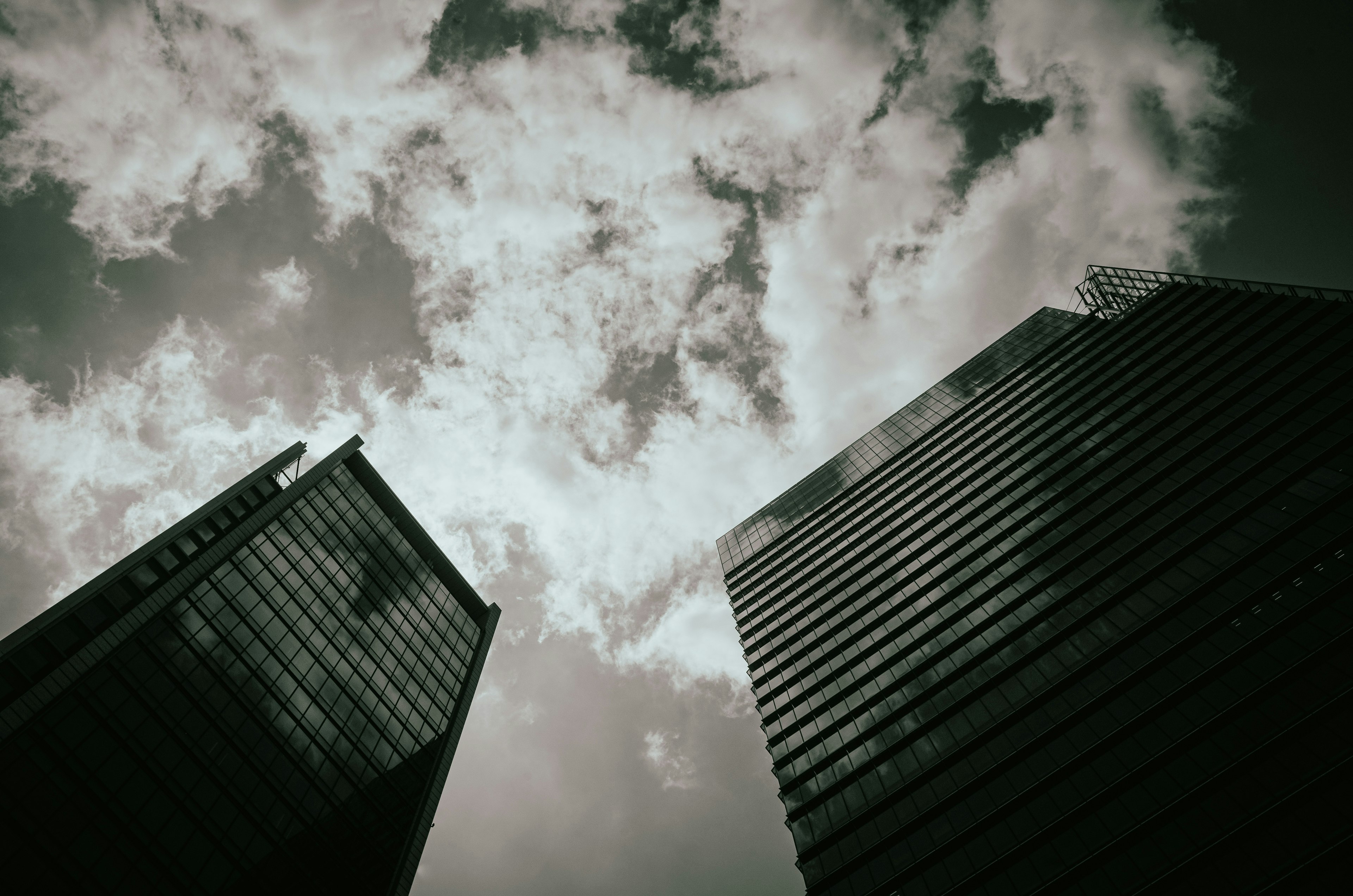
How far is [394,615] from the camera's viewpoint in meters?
49.3

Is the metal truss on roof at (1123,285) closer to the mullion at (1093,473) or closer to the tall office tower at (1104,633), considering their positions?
the tall office tower at (1104,633)

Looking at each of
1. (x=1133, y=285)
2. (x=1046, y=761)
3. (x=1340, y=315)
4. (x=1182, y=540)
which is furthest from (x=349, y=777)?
(x=1133, y=285)

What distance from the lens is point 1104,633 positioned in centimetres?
4097

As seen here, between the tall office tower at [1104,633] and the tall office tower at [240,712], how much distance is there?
29.0m

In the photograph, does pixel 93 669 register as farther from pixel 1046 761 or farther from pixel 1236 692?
pixel 1236 692

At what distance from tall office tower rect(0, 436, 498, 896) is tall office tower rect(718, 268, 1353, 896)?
2895 centimetres

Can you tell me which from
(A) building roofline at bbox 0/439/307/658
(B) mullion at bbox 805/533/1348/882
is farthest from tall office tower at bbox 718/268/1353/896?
(A) building roofline at bbox 0/439/307/658

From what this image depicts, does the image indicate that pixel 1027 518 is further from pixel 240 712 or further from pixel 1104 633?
pixel 240 712

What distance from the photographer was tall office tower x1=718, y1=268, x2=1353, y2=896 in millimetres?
30031

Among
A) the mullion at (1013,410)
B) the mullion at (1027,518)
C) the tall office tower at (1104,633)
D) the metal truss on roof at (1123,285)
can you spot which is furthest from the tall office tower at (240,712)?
the metal truss on roof at (1123,285)

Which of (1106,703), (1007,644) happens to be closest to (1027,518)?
(1007,644)

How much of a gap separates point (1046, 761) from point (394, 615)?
46459mm

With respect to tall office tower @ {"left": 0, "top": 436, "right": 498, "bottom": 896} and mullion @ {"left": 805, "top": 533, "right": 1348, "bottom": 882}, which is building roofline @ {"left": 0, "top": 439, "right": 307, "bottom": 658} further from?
mullion @ {"left": 805, "top": 533, "right": 1348, "bottom": 882}

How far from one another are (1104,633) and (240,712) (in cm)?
5241
